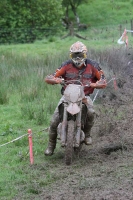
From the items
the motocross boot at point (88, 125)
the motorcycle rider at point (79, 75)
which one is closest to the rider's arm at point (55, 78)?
the motorcycle rider at point (79, 75)

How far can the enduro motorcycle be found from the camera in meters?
7.55

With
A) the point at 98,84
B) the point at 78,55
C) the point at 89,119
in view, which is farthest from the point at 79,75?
the point at 89,119

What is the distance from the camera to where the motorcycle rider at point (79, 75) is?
8.05 m

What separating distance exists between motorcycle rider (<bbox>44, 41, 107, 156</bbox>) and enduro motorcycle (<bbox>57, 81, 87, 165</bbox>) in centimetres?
25

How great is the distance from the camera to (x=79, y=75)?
822 cm

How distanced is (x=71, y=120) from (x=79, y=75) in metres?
0.86

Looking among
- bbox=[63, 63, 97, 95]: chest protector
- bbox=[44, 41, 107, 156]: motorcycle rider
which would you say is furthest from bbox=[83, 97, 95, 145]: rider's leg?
bbox=[63, 63, 97, 95]: chest protector

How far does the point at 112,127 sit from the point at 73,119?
7.42ft

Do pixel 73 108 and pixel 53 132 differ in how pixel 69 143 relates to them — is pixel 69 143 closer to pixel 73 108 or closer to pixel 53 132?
pixel 73 108

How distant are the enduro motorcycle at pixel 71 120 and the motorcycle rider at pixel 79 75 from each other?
25 centimetres

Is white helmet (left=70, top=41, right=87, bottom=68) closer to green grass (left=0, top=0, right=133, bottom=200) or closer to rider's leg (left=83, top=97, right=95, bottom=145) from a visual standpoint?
rider's leg (left=83, top=97, right=95, bottom=145)

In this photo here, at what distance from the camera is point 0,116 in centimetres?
1210

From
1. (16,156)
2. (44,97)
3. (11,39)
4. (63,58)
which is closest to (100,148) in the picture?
(16,156)

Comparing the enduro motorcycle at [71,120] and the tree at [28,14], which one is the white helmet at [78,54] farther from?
the tree at [28,14]
